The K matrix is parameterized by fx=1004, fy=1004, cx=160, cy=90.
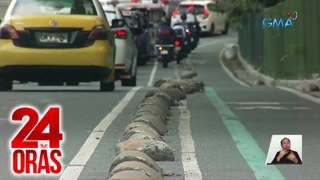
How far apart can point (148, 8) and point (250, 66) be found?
394 inches

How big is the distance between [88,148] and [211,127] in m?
2.25

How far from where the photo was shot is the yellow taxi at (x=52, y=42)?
16.2 meters

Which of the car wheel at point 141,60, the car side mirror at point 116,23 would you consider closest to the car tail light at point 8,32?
the car side mirror at point 116,23

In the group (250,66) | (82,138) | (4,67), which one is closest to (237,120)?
(82,138)

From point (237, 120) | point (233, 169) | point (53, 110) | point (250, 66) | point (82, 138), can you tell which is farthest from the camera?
point (250, 66)

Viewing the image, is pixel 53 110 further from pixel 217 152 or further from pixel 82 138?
pixel 82 138

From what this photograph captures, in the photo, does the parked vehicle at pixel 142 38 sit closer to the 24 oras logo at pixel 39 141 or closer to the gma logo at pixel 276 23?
the gma logo at pixel 276 23

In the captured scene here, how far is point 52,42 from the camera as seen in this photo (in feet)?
53.2

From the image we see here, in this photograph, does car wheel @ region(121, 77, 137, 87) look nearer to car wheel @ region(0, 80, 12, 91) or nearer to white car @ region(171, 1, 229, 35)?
car wheel @ region(0, 80, 12, 91)

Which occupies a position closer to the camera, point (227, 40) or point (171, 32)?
point (171, 32)

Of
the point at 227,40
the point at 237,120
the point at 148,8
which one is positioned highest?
the point at 237,120

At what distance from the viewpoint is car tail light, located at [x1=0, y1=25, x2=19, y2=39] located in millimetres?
16219

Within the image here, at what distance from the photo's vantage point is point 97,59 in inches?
647

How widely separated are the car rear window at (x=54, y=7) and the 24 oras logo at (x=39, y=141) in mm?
8614
